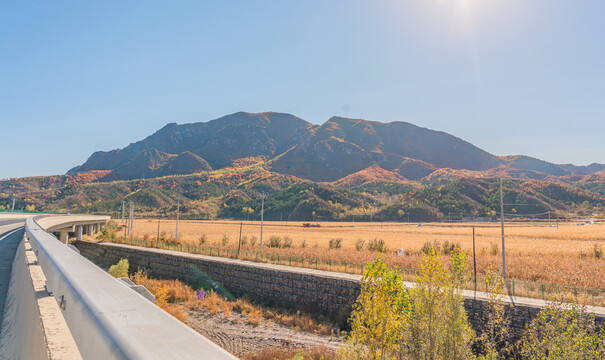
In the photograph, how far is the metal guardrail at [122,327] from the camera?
4.33ft

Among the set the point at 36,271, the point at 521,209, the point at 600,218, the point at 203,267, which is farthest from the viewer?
the point at 521,209

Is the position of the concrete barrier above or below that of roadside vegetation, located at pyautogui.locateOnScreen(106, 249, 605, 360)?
above

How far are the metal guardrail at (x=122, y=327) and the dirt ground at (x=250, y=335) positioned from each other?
55.3 ft

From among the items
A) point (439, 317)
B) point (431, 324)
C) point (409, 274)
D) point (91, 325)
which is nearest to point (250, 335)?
point (409, 274)

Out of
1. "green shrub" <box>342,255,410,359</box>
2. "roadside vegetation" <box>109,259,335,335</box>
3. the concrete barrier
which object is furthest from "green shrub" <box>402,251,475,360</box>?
"roadside vegetation" <box>109,259,335,335</box>

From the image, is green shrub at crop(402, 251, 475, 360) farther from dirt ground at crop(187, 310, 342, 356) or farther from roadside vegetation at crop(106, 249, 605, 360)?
dirt ground at crop(187, 310, 342, 356)

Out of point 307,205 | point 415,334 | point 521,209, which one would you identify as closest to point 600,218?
point 521,209

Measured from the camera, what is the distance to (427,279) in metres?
9.29

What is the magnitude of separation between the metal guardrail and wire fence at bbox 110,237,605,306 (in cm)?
908

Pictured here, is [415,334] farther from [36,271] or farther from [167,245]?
[167,245]

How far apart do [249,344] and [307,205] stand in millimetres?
138182

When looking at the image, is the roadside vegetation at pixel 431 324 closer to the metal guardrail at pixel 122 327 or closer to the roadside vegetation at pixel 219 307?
the metal guardrail at pixel 122 327

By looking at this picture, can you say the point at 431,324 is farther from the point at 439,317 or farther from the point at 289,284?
the point at 289,284

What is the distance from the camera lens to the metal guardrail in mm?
1318
